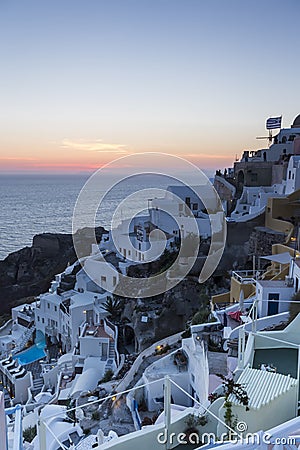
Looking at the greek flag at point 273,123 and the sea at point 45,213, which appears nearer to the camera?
the greek flag at point 273,123

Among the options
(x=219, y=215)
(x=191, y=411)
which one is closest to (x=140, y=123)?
(x=219, y=215)

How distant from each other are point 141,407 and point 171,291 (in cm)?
823

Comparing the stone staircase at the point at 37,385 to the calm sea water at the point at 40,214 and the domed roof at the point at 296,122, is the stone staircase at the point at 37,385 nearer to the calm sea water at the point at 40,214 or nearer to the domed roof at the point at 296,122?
the calm sea water at the point at 40,214

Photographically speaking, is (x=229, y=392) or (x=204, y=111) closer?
(x=229, y=392)

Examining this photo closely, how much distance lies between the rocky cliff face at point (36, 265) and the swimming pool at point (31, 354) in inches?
438

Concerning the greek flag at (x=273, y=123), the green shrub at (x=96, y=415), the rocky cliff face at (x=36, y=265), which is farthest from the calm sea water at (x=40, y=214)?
the green shrub at (x=96, y=415)

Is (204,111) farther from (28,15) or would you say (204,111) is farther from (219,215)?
(28,15)

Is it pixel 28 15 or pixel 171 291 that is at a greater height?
pixel 28 15

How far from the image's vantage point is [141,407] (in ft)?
28.3

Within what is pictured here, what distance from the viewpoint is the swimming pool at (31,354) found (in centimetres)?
1902

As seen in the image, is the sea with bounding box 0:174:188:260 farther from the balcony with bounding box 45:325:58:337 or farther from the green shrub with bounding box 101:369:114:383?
the green shrub with bounding box 101:369:114:383

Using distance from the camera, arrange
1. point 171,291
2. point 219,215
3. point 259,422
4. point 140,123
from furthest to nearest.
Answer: point 140,123 → point 219,215 → point 171,291 → point 259,422

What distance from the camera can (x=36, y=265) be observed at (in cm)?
3672

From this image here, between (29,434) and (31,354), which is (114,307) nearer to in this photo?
(31,354)
